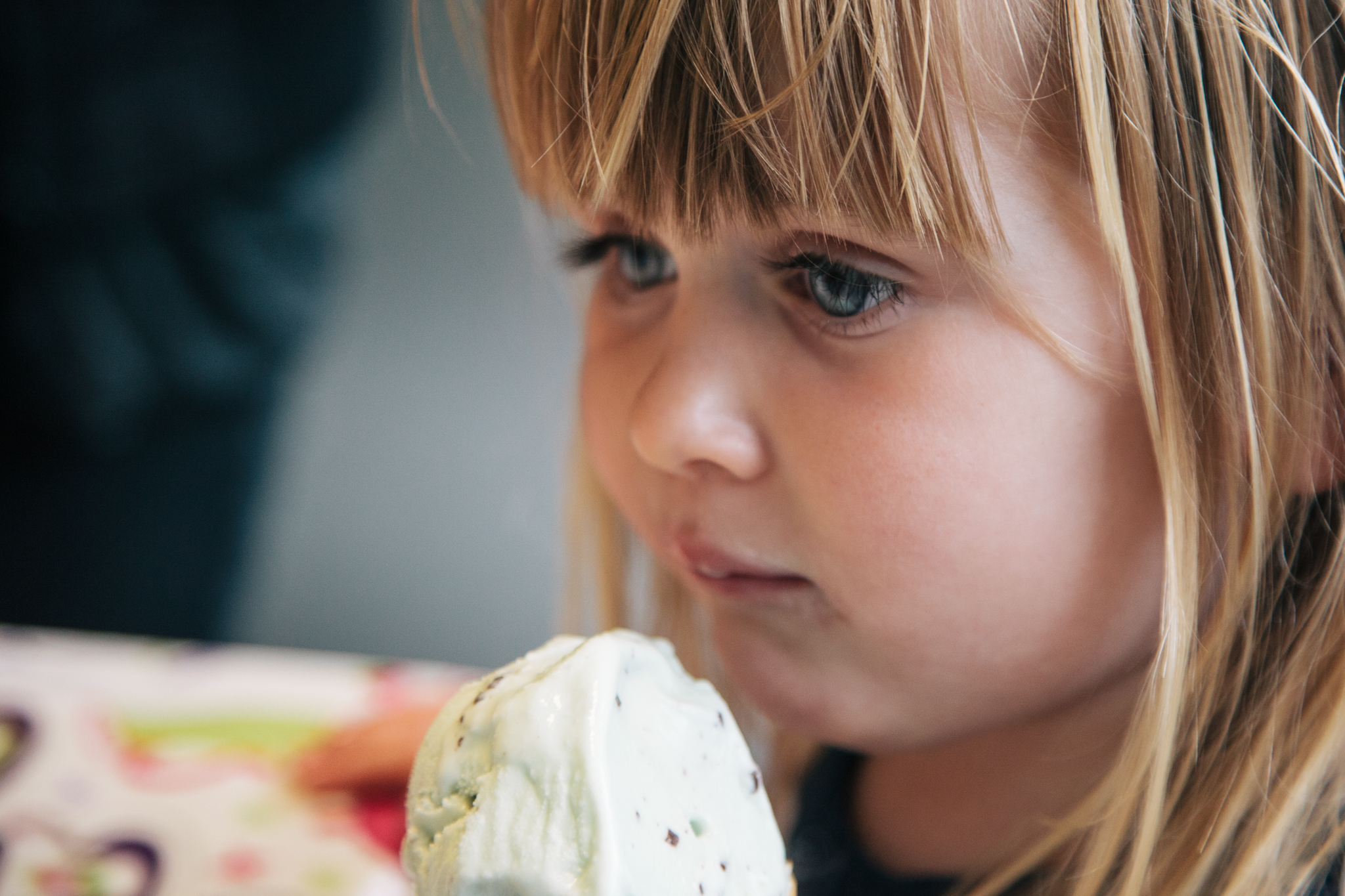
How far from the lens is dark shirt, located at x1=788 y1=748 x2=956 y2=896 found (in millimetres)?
658

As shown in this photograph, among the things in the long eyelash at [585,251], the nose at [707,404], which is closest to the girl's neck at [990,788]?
the nose at [707,404]

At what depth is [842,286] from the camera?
47cm

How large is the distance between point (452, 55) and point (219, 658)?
2.00 ft

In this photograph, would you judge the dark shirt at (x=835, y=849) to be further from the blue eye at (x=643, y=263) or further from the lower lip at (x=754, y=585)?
the blue eye at (x=643, y=263)

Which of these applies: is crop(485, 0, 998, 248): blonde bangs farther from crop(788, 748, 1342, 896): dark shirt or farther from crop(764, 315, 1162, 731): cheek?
crop(788, 748, 1342, 896): dark shirt

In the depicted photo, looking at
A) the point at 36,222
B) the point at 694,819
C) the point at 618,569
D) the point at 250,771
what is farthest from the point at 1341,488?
the point at 36,222

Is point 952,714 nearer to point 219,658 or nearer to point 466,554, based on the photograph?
point 219,658

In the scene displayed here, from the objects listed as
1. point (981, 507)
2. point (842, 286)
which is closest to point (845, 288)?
point (842, 286)

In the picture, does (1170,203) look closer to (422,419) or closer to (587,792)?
(587,792)

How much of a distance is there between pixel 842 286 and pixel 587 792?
241mm

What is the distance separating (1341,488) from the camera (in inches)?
19.7

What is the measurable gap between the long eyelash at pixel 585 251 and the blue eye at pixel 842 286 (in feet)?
0.58

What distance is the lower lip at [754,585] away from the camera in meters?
0.53

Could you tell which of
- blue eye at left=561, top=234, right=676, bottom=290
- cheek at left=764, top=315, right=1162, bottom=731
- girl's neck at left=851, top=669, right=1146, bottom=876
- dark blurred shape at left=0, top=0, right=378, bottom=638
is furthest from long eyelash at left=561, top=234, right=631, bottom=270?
dark blurred shape at left=0, top=0, right=378, bottom=638
